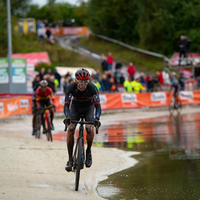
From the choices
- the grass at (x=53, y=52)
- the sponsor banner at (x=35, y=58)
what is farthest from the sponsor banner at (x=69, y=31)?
the sponsor banner at (x=35, y=58)

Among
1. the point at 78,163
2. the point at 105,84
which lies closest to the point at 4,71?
the point at 105,84

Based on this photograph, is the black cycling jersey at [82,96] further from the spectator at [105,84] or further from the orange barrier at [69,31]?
the orange barrier at [69,31]

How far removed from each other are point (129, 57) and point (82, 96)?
36436mm

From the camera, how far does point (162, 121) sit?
19.5 m

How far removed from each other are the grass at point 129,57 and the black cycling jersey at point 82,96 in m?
34.2

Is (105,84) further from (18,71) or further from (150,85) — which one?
(18,71)

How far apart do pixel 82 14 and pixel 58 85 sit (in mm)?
54567

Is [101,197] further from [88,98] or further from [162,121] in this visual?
[162,121]

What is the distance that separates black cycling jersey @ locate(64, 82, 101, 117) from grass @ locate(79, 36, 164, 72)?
34.2 metres

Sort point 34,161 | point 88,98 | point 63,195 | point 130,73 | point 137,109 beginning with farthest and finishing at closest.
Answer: point 130,73 < point 137,109 < point 34,161 < point 88,98 < point 63,195

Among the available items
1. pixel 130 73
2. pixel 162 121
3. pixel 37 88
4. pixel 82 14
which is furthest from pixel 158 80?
pixel 82 14

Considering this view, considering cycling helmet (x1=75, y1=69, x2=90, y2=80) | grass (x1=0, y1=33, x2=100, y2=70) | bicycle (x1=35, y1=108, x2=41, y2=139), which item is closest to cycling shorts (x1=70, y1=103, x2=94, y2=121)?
cycling helmet (x1=75, y1=69, x2=90, y2=80)

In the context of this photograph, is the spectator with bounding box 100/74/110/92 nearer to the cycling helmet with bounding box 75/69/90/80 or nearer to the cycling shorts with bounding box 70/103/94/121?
the cycling shorts with bounding box 70/103/94/121

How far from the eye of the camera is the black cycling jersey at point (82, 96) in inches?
301
